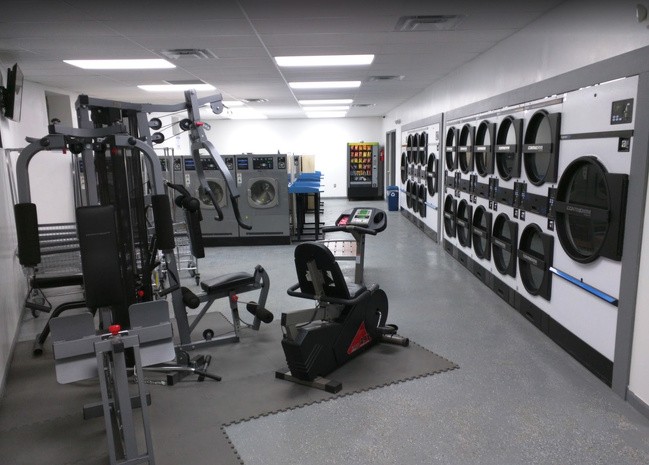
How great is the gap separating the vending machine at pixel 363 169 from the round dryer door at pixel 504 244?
32.0 ft

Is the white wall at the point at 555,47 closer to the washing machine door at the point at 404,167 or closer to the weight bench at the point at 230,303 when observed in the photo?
the weight bench at the point at 230,303

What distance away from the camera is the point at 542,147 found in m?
3.94

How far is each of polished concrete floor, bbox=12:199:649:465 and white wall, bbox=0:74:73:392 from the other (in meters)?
2.23

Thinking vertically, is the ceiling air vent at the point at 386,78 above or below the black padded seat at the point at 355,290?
above

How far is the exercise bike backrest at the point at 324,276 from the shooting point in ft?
11.0

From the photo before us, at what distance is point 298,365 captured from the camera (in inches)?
127

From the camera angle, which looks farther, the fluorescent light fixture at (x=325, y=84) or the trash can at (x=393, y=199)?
the trash can at (x=393, y=199)

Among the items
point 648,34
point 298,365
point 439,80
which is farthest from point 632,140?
point 439,80

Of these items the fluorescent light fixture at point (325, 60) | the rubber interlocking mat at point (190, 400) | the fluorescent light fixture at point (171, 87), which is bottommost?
the rubber interlocking mat at point (190, 400)

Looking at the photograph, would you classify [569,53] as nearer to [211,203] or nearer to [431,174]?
[431,174]

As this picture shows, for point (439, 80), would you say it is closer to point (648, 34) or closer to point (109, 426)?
point (648, 34)

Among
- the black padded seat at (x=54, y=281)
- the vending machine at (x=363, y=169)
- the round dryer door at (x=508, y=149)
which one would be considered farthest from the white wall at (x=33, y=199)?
the vending machine at (x=363, y=169)

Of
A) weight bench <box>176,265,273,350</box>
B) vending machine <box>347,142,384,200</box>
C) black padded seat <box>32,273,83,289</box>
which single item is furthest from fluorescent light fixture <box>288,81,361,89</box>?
vending machine <box>347,142,384,200</box>

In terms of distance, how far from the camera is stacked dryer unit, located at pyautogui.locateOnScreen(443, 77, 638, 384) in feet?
9.96
